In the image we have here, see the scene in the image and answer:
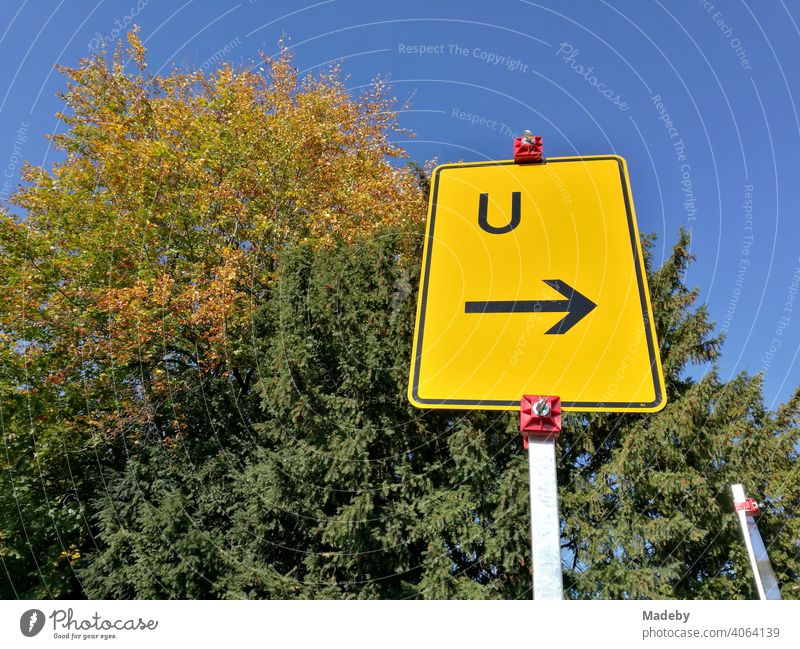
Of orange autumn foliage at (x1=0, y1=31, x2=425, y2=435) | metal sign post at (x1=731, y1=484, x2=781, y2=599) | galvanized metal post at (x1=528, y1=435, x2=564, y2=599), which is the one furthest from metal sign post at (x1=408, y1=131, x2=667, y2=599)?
orange autumn foliage at (x1=0, y1=31, x2=425, y2=435)

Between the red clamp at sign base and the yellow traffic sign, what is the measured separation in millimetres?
53

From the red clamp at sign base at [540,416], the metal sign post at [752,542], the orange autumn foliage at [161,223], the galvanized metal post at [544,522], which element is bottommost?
the metal sign post at [752,542]

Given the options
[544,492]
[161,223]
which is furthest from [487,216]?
[161,223]

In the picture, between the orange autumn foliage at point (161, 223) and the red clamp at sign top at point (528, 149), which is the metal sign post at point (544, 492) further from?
the orange autumn foliage at point (161, 223)

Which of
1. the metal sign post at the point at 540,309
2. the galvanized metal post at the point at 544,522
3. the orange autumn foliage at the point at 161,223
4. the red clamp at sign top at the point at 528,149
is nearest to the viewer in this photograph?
the galvanized metal post at the point at 544,522

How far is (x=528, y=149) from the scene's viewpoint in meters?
2.03

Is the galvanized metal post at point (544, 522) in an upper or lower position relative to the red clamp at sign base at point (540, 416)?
lower

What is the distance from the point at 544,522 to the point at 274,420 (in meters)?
8.25

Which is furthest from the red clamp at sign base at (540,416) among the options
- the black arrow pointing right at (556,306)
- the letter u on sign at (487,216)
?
the letter u on sign at (487,216)

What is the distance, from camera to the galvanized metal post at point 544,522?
1.42 metres

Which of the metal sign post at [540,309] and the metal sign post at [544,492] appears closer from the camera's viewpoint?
the metal sign post at [544,492]

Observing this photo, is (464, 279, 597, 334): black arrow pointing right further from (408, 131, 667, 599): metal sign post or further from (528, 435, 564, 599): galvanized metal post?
(528, 435, 564, 599): galvanized metal post

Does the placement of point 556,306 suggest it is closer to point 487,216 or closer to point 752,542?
point 487,216

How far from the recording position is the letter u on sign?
1.86m
